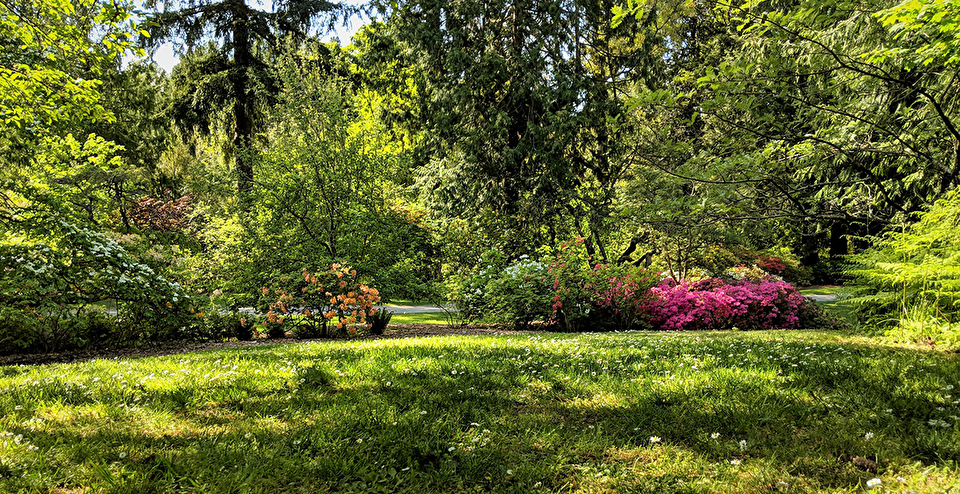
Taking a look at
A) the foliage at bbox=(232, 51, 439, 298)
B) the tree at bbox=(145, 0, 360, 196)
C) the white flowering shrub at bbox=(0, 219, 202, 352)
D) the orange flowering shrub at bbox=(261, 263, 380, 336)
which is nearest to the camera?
the white flowering shrub at bbox=(0, 219, 202, 352)

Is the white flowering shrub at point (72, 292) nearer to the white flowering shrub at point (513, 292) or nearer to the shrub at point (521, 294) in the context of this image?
the white flowering shrub at point (513, 292)

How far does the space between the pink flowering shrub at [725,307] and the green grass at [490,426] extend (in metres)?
5.37

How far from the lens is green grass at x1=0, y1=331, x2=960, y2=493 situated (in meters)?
2.28

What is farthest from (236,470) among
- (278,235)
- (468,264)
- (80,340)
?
(468,264)

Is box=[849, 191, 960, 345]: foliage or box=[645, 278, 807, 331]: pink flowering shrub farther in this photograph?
box=[645, 278, 807, 331]: pink flowering shrub

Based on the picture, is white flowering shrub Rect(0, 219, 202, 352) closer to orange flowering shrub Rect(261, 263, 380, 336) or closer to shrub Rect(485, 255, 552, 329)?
orange flowering shrub Rect(261, 263, 380, 336)

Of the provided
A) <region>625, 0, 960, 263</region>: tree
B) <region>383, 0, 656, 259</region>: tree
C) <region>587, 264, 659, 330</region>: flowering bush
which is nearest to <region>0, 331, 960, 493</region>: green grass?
<region>625, 0, 960, 263</region>: tree

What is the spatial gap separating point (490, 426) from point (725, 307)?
8331 mm

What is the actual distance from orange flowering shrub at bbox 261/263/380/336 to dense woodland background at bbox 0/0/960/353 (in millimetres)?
103

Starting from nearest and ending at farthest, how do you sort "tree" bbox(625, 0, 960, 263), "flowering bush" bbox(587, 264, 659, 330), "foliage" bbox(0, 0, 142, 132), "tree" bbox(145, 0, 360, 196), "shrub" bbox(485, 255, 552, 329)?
1. "tree" bbox(625, 0, 960, 263)
2. "foliage" bbox(0, 0, 142, 132)
3. "shrub" bbox(485, 255, 552, 329)
4. "flowering bush" bbox(587, 264, 659, 330)
5. "tree" bbox(145, 0, 360, 196)

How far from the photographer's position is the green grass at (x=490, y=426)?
228 cm

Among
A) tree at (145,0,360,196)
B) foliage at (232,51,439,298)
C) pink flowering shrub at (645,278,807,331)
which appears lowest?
pink flowering shrub at (645,278,807,331)

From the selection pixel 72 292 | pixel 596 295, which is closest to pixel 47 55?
pixel 72 292

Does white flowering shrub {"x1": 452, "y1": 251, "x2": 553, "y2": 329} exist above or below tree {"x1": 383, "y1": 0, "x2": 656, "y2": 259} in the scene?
below
